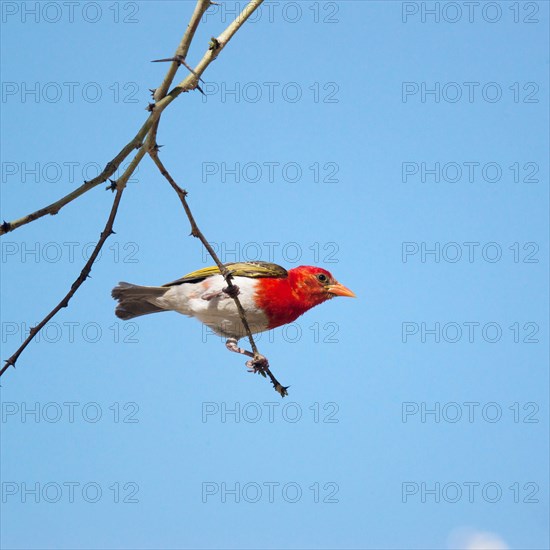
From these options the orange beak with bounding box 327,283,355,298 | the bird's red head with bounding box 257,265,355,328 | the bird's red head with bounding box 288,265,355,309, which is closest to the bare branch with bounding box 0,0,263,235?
the bird's red head with bounding box 257,265,355,328

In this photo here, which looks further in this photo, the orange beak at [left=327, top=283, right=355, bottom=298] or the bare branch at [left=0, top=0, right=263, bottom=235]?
the orange beak at [left=327, top=283, right=355, bottom=298]

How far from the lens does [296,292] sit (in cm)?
685

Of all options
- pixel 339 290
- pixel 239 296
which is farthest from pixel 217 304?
pixel 339 290

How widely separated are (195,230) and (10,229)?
1.05 m

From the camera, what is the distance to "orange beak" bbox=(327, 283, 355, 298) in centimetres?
707

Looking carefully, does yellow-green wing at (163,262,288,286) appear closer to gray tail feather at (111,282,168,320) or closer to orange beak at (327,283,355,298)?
gray tail feather at (111,282,168,320)

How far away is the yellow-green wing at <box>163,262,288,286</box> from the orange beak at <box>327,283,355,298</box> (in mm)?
489

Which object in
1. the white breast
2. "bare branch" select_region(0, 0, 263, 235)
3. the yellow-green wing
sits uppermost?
"bare branch" select_region(0, 0, 263, 235)

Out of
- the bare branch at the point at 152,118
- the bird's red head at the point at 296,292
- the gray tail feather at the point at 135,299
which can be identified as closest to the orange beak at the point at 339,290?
the bird's red head at the point at 296,292

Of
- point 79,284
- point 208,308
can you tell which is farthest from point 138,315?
point 79,284

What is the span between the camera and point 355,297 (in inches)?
279

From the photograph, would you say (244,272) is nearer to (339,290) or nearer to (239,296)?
(239,296)

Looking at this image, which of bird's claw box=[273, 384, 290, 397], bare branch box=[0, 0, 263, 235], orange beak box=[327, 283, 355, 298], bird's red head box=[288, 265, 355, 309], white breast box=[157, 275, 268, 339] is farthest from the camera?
orange beak box=[327, 283, 355, 298]

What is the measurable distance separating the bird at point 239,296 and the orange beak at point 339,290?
0.03 ft
